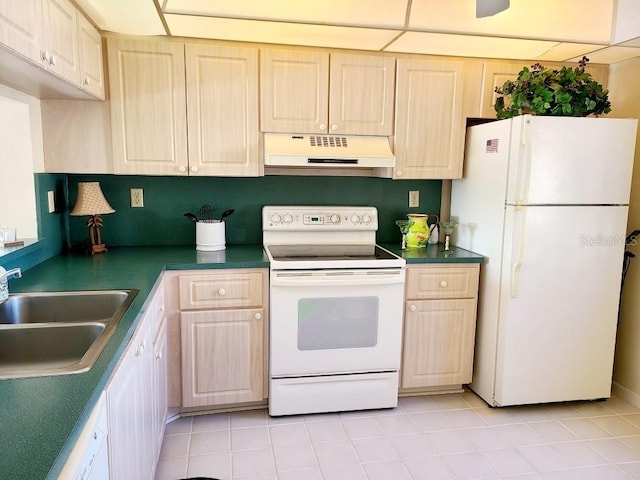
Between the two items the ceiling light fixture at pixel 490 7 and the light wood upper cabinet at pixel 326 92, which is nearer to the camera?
the ceiling light fixture at pixel 490 7

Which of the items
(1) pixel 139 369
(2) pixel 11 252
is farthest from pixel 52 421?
(2) pixel 11 252


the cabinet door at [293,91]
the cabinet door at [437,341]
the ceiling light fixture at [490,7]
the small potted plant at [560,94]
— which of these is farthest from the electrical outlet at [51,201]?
the small potted plant at [560,94]

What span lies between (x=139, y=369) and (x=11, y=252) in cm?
92

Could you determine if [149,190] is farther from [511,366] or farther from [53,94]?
[511,366]

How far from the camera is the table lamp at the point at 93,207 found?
2.60 m

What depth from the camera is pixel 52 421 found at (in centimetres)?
92

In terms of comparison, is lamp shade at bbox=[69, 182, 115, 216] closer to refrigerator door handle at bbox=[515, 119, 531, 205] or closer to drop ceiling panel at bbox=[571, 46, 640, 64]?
refrigerator door handle at bbox=[515, 119, 531, 205]

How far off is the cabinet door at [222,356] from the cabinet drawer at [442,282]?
0.89 meters

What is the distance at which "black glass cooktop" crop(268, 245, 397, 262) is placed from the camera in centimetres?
262

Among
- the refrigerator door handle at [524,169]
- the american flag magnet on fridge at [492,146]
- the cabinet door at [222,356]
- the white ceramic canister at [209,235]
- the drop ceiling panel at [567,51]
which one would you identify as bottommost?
the cabinet door at [222,356]

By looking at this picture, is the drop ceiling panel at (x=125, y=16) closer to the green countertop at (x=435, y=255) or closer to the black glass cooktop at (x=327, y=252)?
the black glass cooktop at (x=327, y=252)

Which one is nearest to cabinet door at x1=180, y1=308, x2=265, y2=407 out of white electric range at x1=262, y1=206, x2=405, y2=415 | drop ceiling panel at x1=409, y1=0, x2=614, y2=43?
white electric range at x1=262, y1=206, x2=405, y2=415

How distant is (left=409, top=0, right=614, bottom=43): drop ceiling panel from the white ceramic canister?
1510 mm

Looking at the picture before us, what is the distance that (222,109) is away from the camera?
260 cm
